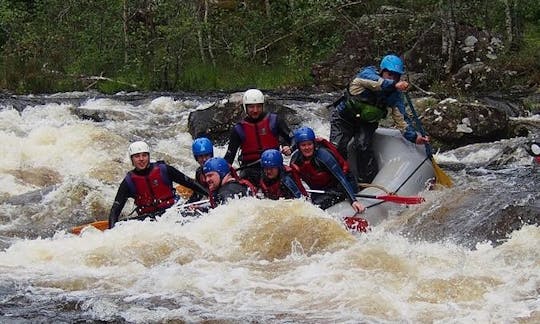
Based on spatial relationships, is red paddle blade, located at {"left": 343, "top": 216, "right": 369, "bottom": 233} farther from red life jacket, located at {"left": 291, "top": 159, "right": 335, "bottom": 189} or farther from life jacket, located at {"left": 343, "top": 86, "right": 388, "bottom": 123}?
life jacket, located at {"left": 343, "top": 86, "right": 388, "bottom": 123}

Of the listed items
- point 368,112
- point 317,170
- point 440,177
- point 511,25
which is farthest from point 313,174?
point 511,25

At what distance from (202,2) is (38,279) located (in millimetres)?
14960

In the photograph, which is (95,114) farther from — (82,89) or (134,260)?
(134,260)

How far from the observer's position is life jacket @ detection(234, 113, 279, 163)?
8.27m

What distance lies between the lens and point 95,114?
1426cm

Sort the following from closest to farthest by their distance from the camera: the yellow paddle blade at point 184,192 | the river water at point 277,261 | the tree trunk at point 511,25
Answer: the river water at point 277,261
the yellow paddle blade at point 184,192
the tree trunk at point 511,25

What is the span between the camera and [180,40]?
1842 centimetres

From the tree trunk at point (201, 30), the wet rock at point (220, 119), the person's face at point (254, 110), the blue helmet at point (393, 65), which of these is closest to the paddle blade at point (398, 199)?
the blue helmet at point (393, 65)

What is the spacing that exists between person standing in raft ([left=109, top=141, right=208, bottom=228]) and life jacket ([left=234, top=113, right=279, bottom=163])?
86 cm

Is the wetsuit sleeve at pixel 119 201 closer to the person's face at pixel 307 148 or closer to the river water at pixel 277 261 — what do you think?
the river water at pixel 277 261

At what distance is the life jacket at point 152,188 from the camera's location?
7656mm

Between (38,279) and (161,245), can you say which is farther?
(161,245)

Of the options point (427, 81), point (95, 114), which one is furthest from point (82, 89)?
point (427, 81)

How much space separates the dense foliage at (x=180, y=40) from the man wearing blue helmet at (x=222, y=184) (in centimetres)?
1062
